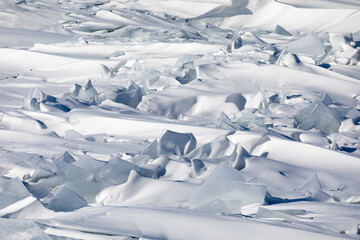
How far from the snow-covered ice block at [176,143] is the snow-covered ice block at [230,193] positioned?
22.4 inches

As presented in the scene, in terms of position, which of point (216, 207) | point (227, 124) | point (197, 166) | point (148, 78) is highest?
point (216, 207)

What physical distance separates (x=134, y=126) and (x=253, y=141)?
0.62 meters

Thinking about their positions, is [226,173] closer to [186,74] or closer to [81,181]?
[81,181]

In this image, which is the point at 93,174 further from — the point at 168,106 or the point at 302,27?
the point at 302,27

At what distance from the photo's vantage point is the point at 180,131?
2.77m

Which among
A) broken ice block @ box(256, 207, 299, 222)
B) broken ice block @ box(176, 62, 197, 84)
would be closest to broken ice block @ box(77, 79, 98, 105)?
broken ice block @ box(176, 62, 197, 84)

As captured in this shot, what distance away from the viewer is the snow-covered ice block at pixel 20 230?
137 centimetres

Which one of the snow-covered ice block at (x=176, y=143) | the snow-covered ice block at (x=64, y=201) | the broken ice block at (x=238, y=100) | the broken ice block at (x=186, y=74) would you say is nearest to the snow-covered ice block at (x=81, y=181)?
the snow-covered ice block at (x=64, y=201)

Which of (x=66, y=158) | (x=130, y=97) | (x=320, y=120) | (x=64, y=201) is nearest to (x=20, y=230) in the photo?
(x=64, y=201)

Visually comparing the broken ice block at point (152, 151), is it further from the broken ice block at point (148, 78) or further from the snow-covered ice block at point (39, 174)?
the broken ice block at point (148, 78)

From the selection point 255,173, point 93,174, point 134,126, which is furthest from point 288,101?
point 93,174

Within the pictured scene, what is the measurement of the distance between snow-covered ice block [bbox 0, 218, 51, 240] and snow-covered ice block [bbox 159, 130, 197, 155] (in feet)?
3.14

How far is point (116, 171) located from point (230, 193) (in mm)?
450

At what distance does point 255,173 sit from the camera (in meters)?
2.18
